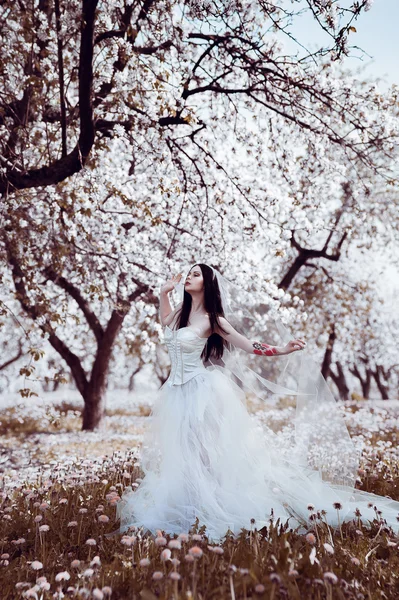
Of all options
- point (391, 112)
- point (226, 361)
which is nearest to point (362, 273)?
point (391, 112)

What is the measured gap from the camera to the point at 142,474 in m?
5.22

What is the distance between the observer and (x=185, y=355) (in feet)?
16.5

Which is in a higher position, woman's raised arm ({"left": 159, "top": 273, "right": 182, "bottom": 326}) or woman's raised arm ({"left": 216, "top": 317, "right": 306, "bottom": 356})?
woman's raised arm ({"left": 159, "top": 273, "right": 182, "bottom": 326})

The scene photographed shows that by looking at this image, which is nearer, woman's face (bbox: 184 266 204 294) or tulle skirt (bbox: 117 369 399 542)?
tulle skirt (bbox: 117 369 399 542)

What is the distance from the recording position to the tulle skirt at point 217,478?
4125 mm

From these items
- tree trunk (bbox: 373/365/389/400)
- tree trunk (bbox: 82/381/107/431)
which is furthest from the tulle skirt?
tree trunk (bbox: 373/365/389/400)

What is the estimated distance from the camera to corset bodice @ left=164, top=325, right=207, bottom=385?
4.97 meters

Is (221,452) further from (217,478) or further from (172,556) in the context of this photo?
(172,556)

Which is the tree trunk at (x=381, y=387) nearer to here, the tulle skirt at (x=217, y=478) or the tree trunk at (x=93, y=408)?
the tree trunk at (x=93, y=408)

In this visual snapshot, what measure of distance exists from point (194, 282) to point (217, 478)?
2.00 meters

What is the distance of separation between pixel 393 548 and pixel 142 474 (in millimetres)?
2610

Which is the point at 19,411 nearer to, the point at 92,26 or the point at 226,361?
the point at 226,361

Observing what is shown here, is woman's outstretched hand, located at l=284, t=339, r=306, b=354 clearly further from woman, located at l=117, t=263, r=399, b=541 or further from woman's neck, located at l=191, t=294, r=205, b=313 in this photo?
woman's neck, located at l=191, t=294, r=205, b=313

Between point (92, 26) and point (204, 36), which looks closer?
point (92, 26)
